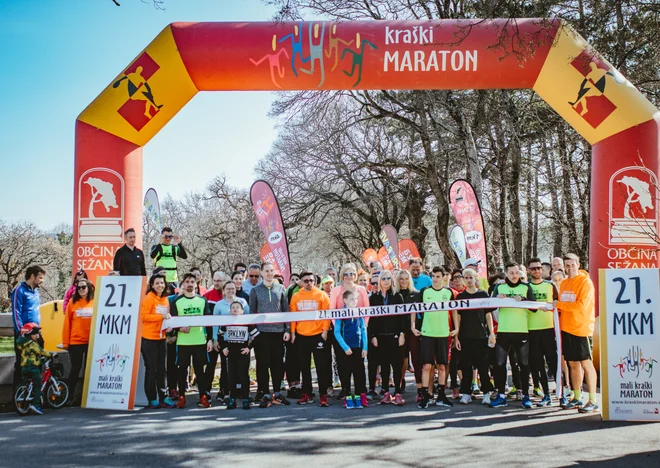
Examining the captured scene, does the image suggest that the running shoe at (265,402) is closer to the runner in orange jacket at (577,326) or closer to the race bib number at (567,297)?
the runner in orange jacket at (577,326)

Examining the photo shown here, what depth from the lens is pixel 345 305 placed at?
842 centimetres

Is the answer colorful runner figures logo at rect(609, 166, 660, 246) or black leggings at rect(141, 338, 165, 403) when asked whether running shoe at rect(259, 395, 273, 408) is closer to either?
black leggings at rect(141, 338, 165, 403)

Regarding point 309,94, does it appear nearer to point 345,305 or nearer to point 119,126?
point 119,126

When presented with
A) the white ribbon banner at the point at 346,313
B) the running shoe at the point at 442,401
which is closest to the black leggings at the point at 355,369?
the white ribbon banner at the point at 346,313

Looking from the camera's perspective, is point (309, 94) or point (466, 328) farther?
point (309, 94)

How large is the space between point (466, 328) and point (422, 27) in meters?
5.02

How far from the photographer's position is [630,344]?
7.28 metres

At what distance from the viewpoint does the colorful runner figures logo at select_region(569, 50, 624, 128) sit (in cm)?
950

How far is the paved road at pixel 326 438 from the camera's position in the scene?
5375 mm

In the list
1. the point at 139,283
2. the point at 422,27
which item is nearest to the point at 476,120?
the point at 422,27

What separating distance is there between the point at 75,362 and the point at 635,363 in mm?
7056

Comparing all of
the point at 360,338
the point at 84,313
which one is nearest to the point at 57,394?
the point at 84,313

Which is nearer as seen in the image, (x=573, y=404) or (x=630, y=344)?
(x=630, y=344)

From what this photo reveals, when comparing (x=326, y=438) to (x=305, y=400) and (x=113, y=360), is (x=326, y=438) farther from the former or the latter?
(x=113, y=360)
